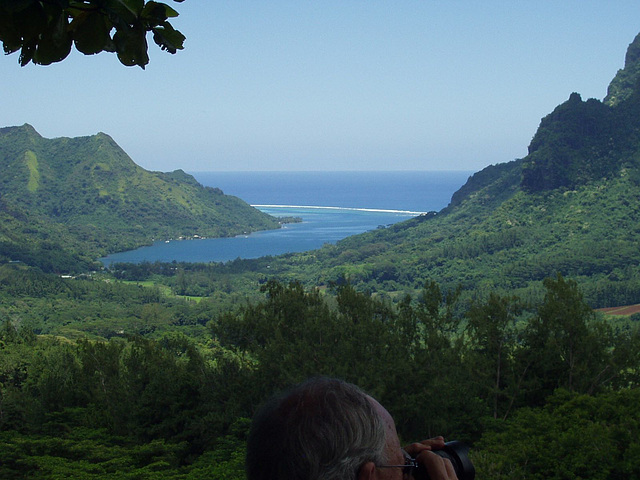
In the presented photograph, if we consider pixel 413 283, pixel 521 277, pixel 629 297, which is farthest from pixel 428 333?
pixel 413 283

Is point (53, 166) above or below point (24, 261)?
above

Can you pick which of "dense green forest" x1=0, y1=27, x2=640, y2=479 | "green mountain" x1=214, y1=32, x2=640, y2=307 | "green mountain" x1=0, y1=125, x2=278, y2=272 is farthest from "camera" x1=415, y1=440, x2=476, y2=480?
"green mountain" x1=0, y1=125, x2=278, y2=272

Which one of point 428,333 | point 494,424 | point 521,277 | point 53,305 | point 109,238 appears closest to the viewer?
point 494,424

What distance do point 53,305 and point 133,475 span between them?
131 feet

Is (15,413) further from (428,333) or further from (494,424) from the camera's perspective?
(494,424)

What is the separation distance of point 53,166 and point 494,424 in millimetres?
99539

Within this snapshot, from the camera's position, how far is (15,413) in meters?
11.6

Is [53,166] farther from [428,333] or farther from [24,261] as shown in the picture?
[428,333]

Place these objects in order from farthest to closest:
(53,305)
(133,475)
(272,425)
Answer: (53,305), (133,475), (272,425)

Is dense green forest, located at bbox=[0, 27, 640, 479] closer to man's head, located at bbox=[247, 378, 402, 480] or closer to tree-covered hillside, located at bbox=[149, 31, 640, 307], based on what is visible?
man's head, located at bbox=[247, 378, 402, 480]

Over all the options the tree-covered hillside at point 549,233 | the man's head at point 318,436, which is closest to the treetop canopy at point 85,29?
the man's head at point 318,436

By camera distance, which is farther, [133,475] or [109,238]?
[109,238]

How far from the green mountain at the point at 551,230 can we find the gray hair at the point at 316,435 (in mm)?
35005

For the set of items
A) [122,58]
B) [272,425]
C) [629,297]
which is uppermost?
[122,58]
